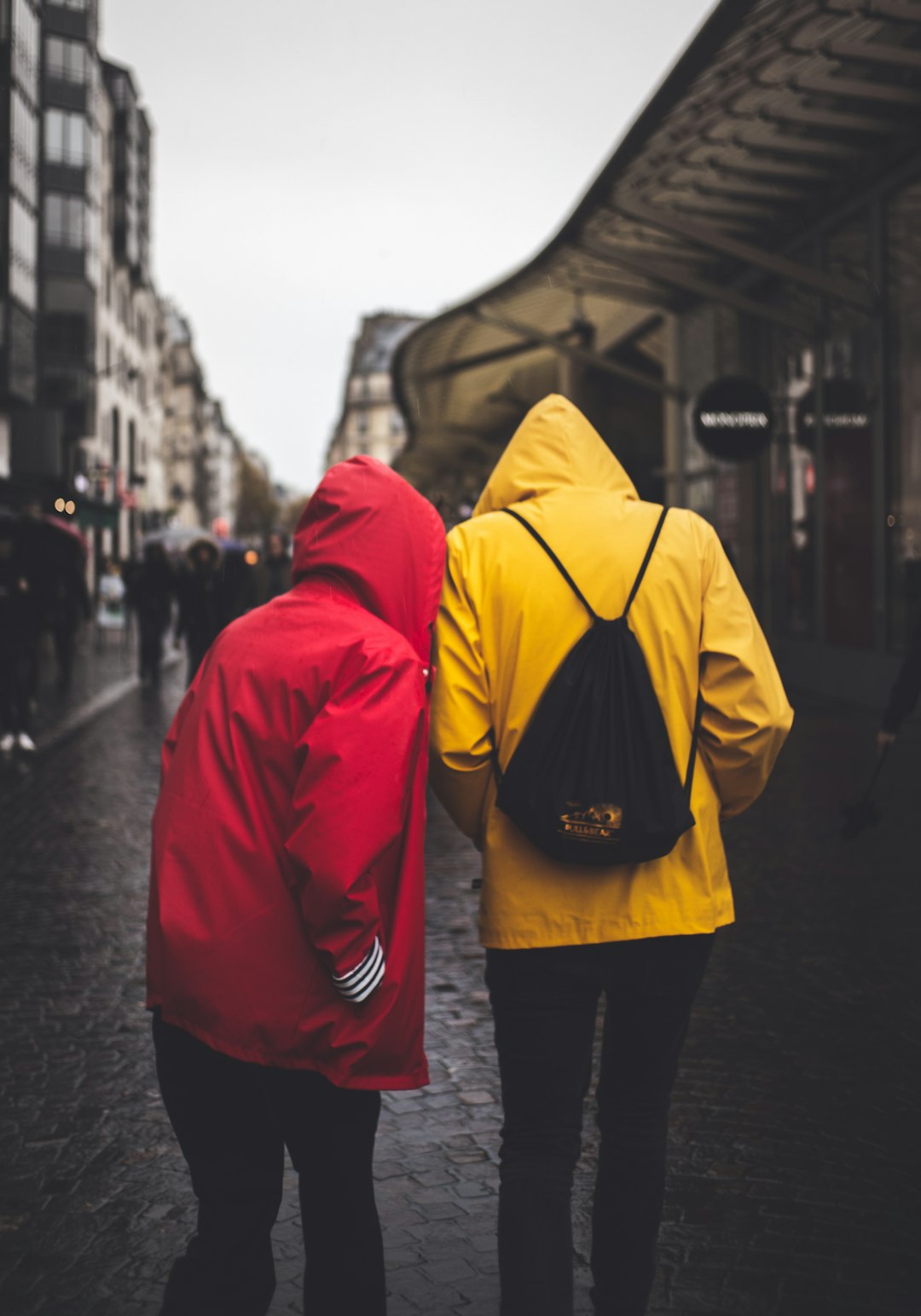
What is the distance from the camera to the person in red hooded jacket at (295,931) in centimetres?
246

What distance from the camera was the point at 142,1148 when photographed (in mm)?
4078

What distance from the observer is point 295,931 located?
2.52m

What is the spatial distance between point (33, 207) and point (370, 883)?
41342mm

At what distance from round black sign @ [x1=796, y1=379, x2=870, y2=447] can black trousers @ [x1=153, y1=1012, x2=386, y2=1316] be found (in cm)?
1442

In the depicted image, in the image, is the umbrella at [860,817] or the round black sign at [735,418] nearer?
the umbrella at [860,817]

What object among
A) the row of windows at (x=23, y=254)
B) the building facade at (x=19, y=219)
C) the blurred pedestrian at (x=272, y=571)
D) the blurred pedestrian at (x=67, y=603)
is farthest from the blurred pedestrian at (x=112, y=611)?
the blurred pedestrian at (x=272, y=571)

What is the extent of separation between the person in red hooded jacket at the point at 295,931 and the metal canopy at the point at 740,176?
9.02 meters

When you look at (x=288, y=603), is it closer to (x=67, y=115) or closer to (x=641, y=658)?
(x=641, y=658)

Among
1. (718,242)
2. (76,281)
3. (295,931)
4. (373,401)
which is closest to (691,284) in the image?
(718,242)

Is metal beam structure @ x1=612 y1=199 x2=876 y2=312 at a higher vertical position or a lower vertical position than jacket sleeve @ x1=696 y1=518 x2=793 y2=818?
higher

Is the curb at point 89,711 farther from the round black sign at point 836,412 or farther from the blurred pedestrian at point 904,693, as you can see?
the round black sign at point 836,412

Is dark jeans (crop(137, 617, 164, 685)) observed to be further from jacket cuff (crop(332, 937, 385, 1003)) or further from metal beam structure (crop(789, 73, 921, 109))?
jacket cuff (crop(332, 937, 385, 1003))

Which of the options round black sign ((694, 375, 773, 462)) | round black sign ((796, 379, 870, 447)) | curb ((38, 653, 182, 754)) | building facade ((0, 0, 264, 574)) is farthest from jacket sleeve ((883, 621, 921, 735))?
round black sign ((694, 375, 773, 462))

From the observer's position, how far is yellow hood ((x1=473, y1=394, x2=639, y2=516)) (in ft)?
9.76
